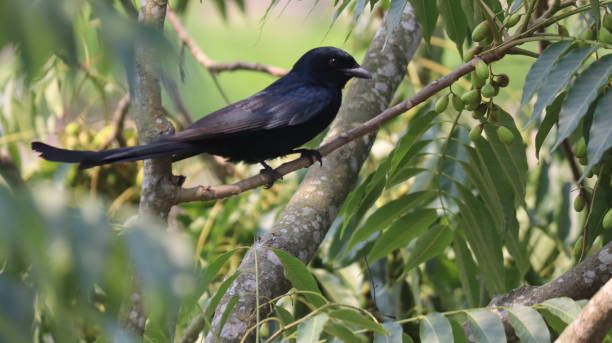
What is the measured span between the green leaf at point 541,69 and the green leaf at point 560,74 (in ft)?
0.08

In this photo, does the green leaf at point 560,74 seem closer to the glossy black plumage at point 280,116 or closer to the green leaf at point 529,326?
the green leaf at point 529,326

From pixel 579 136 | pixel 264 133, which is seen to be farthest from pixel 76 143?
pixel 579 136

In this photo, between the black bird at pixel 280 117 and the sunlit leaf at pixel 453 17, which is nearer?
the sunlit leaf at pixel 453 17

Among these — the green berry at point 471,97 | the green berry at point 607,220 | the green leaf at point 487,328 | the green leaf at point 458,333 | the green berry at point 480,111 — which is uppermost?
the green berry at point 471,97

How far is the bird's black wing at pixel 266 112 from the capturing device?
3.75 metres

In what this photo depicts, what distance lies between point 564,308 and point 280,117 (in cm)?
204

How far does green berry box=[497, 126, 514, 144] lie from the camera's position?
9.18ft

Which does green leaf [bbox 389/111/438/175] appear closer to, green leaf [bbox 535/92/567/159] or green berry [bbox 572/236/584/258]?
green leaf [bbox 535/92/567/159]

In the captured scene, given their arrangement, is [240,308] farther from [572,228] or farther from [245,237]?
[572,228]

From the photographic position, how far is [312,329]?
2082 millimetres

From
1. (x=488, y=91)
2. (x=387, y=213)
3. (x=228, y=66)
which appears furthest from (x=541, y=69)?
(x=228, y=66)

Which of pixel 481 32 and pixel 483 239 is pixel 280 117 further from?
pixel 481 32

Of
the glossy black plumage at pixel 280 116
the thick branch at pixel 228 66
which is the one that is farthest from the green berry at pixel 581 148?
the thick branch at pixel 228 66

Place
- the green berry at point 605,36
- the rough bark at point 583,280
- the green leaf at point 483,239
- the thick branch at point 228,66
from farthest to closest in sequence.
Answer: the thick branch at point 228,66 < the green leaf at point 483,239 < the rough bark at point 583,280 < the green berry at point 605,36
